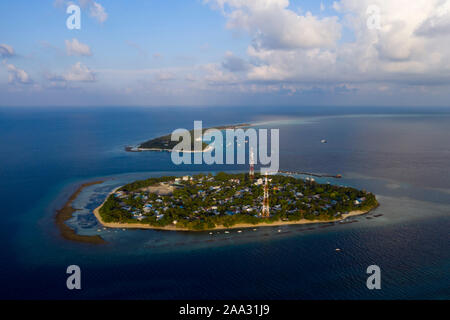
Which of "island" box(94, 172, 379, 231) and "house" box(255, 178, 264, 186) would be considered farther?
"house" box(255, 178, 264, 186)

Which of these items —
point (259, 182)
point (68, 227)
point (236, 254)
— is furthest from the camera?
point (259, 182)

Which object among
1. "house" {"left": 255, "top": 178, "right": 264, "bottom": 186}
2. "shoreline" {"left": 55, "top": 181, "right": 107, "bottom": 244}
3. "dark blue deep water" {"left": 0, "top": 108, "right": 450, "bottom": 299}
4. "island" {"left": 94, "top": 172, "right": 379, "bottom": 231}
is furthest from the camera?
"house" {"left": 255, "top": 178, "right": 264, "bottom": 186}

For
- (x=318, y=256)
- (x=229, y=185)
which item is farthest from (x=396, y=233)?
(x=229, y=185)

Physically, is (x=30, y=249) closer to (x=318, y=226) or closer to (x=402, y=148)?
(x=318, y=226)

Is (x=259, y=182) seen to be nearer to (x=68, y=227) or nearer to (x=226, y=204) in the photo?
→ (x=226, y=204)

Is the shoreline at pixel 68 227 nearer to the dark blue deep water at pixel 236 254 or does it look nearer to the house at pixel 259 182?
the dark blue deep water at pixel 236 254

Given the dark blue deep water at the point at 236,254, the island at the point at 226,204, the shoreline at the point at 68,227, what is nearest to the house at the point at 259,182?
the island at the point at 226,204

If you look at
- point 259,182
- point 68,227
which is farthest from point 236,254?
point 259,182

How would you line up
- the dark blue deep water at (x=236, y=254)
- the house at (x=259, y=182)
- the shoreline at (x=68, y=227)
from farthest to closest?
the house at (x=259, y=182), the shoreline at (x=68, y=227), the dark blue deep water at (x=236, y=254)

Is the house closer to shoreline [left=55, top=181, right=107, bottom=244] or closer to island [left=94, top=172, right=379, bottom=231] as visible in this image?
island [left=94, top=172, right=379, bottom=231]

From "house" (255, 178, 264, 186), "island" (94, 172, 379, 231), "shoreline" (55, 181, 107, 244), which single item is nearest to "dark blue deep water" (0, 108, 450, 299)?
→ "shoreline" (55, 181, 107, 244)
